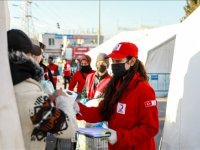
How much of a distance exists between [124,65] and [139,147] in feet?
2.47

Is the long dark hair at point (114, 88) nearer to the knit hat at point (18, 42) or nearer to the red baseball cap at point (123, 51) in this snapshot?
the red baseball cap at point (123, 51)

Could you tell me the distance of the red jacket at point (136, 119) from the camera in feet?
9.89

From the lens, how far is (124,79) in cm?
324

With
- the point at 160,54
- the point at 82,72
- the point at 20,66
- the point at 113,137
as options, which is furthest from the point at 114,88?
the point at 160,54

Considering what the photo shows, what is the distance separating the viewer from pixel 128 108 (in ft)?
10.2

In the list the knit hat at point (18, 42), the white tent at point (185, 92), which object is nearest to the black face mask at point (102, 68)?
the white tent at point (185, 92)

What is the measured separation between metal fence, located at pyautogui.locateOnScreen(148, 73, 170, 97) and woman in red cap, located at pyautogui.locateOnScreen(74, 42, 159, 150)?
1293cm

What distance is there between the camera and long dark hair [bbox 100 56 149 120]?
3.20 metres

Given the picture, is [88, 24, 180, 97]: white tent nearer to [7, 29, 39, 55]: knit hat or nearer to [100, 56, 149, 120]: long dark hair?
[100, 56, 149, 120]: long dark hair

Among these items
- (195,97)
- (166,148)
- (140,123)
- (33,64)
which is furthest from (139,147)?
(166,148)

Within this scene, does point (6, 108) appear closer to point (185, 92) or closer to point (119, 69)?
point (119, 69)

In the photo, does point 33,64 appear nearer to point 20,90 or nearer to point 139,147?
point 20,90

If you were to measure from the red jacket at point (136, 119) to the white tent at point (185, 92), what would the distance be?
160cm

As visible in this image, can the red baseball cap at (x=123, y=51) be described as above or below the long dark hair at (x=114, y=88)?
above
